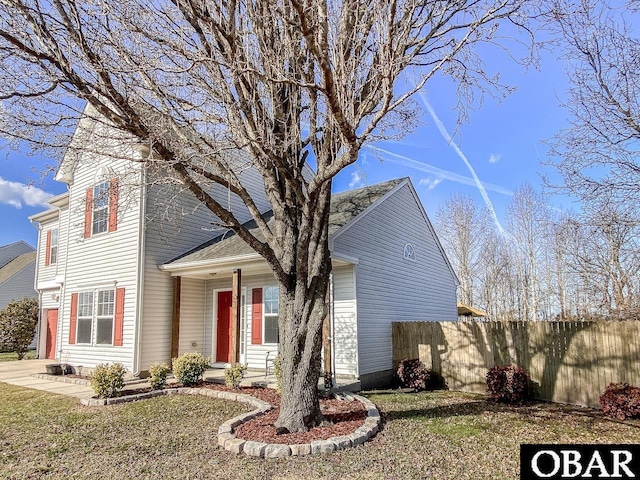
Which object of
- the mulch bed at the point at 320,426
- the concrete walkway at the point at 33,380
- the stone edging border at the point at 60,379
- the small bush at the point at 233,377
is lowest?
the concrete walkway at the point at 33,380

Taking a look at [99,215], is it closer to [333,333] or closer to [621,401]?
[333,333]

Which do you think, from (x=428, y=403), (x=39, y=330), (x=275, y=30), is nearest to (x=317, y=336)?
(x=428, y=403)

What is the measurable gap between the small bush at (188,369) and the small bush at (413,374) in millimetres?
4706

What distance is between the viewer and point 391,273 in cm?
1187

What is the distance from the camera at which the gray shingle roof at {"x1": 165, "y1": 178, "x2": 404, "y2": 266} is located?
10461 millimetres

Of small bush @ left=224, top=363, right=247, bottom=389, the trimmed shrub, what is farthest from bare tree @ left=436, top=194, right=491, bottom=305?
the trimmed shrub

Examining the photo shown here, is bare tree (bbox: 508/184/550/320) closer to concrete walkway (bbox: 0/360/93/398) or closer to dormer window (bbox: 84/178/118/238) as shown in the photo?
dormer window (bbox: 84/178/118/238)

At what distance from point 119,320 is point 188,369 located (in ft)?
10.5

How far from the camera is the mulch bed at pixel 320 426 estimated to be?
5.42 meters

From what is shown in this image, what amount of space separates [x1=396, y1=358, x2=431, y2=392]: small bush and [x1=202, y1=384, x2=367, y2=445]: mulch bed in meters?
2.79

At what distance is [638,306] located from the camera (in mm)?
7141

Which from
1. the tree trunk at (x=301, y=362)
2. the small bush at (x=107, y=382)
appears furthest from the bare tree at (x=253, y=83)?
the small bush at (x=107, y=382)

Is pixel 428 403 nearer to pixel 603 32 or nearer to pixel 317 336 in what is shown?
pixel 317 336

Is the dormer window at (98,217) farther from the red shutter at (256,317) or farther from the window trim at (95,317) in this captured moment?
the red shutter at (256,317)
